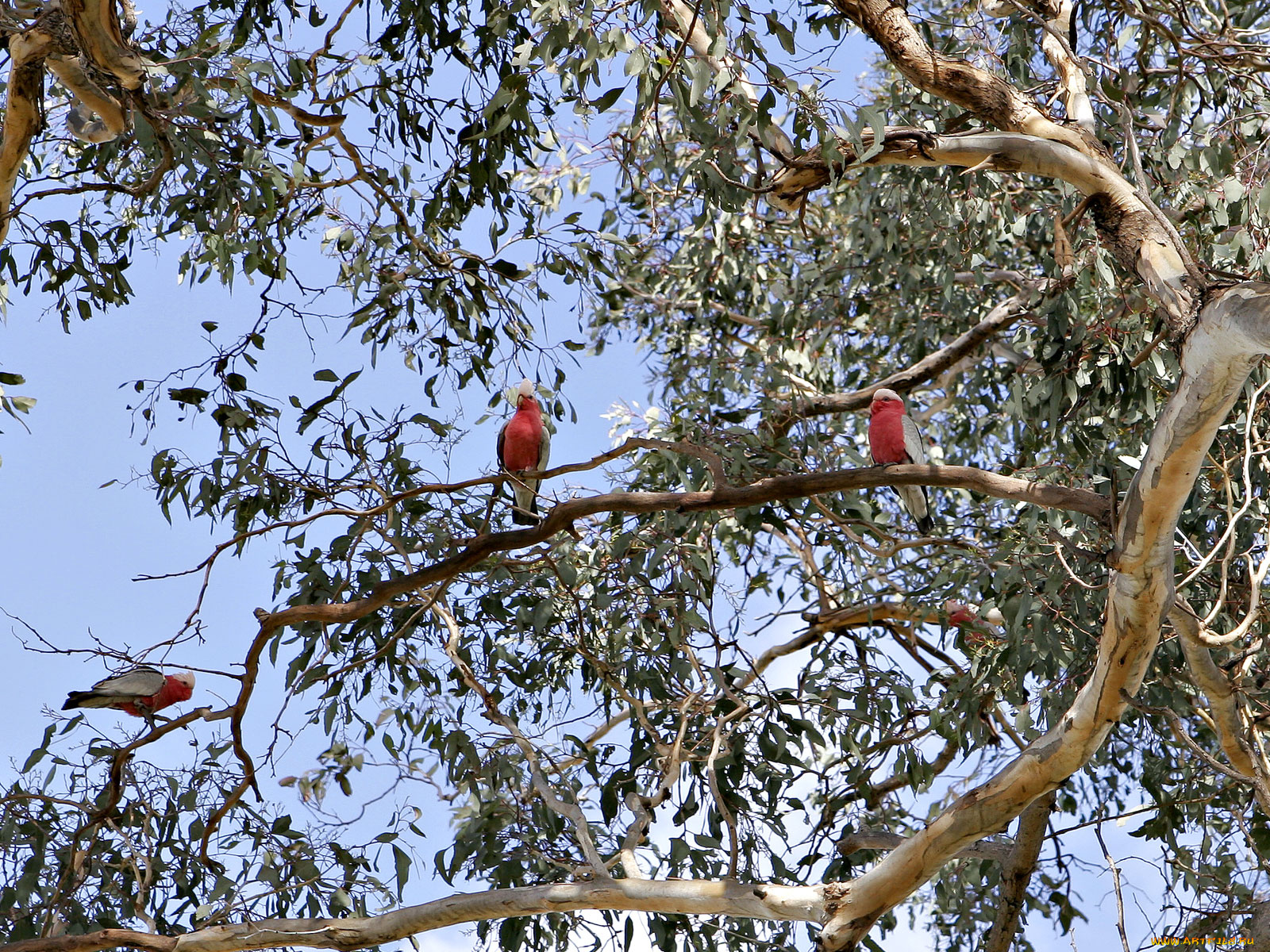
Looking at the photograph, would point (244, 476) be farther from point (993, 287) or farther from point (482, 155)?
point (993, 287)

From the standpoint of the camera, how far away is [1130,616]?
303 centimetres

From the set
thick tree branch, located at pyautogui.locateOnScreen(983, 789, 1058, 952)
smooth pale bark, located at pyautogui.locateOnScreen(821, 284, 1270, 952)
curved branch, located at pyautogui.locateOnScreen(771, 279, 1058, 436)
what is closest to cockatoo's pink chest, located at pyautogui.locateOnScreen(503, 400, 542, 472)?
curved branch, located at pyautogui.locateOnScreen(771, 279, 1058, 436)

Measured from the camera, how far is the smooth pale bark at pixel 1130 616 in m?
2.76

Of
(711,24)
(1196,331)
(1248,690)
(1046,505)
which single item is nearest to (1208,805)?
(1248,690)

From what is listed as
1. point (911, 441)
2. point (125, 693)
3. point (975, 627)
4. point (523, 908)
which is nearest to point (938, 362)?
point (911, 441)

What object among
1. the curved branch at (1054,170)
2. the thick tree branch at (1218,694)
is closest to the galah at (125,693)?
the curved branch at (1054,170)

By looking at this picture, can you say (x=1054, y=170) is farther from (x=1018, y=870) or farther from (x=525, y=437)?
(x=525, y=437)

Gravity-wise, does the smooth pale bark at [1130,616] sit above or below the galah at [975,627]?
below

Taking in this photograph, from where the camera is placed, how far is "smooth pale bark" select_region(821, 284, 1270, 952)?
9.05 feet

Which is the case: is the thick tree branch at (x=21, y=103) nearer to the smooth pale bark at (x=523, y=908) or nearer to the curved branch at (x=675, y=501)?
the curved branch at (x=675, y=501)

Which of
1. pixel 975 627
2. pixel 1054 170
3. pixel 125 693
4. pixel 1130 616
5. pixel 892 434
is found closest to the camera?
pixel 1130 616

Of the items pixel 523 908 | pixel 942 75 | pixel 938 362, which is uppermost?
pixel 938 362

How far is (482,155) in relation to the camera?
437 centimetres

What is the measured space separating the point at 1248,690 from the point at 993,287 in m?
3.08
